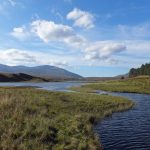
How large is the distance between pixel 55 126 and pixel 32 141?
6188 mm

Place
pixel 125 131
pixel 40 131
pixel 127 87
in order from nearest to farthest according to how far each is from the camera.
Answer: pixel 40 131 < pixel 125 131 < pixel 127 87

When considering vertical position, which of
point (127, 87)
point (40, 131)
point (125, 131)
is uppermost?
point (127, 87)

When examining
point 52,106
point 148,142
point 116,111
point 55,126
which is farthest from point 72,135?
point 116,111

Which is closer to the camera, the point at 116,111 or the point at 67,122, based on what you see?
the point at 67,122

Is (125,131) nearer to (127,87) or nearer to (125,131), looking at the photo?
(125,131)

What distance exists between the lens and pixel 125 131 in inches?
1296

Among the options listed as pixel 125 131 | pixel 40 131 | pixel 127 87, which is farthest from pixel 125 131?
pixel 127 87

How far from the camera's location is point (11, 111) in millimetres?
30531

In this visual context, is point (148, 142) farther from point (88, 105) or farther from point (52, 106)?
point (88, 105)

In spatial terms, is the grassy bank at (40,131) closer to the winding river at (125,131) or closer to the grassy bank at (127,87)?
the winding river at (125,131)

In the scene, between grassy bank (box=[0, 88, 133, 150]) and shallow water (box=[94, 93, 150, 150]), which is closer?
grassy bank (box=[0, 88, 133, 150])

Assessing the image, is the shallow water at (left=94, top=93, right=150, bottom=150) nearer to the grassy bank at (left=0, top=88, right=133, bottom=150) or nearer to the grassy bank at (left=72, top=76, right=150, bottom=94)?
the grassy bank at (left=0, top=88, right=133, bottom=150)

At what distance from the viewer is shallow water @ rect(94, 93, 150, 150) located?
2712 centimetres

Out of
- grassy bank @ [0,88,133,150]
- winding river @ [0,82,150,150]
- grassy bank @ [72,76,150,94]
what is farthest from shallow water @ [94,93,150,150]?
grassy bank @ [72,76,150,94]
